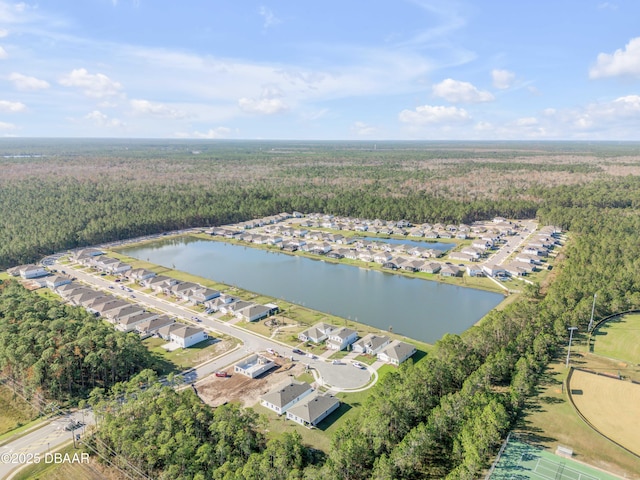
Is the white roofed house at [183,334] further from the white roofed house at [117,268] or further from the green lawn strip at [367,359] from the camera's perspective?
the white roofed house at [117,268]

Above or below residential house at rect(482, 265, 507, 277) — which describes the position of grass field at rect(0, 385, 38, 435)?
below

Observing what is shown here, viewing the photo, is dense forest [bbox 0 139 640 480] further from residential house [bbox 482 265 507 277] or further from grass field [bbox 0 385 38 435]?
residential house [bbox 482 265 507 277]

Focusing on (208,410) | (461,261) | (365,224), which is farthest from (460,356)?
(365,224)

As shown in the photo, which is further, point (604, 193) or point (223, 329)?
point (604, 193)

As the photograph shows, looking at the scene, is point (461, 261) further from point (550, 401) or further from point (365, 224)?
point (550, 401)

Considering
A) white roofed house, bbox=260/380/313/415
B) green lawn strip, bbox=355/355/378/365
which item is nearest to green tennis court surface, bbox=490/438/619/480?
green lawn strip, bbox=355/355/378/365

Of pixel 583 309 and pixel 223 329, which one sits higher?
pixel 583 309
